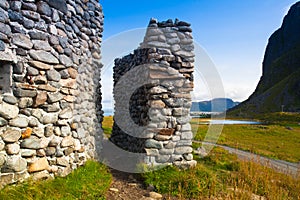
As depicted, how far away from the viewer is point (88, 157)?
6.73 metres

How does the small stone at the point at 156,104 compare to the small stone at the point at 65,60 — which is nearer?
the small stone at the point at 65,60

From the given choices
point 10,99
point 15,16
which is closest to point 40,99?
point 10,99

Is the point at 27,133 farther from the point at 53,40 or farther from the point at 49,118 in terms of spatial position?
the point at 53,40

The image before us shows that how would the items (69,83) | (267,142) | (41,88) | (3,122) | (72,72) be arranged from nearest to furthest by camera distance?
(3,122) → (41,88) → (69,83) → (72,72) → (267,142)

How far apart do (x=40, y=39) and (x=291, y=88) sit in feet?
322

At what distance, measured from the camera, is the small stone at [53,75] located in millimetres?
4984

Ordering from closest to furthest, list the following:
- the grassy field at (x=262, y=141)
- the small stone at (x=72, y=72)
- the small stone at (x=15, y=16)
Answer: the small stone at (x=15, y=16) → the small stone at (x=72, y=72) → the grassy field at (x=262, y=141)

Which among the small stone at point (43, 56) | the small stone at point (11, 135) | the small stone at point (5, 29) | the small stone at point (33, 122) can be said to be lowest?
the small stone at point (11, 135)

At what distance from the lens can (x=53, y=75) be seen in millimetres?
5055

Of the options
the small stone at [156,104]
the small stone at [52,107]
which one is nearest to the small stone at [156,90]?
the small stone at [156,104]

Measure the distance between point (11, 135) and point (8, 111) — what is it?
42 centimetres

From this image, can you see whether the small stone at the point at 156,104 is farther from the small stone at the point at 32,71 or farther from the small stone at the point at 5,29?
the small stone at the point at 5,29

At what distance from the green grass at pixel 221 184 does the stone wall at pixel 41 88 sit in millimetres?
2117

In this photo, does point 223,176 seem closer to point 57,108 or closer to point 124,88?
point 57,108
